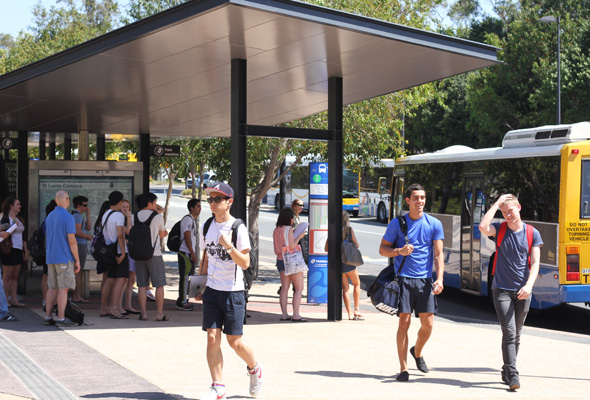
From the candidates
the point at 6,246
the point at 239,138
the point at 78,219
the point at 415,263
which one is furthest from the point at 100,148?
the point at 415,263

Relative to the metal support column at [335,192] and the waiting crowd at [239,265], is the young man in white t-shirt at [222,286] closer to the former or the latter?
the waiting crowd at [239,265]

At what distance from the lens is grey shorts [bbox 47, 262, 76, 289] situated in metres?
9.86

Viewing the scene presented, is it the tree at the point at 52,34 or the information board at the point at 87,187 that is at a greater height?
the tree at the point at 52,34

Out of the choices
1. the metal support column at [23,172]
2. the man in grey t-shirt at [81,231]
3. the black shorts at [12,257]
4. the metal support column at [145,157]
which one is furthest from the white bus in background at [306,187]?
the black shorts at [12,257]

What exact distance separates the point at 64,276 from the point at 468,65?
18.5 feet

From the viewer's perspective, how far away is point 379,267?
2125cm

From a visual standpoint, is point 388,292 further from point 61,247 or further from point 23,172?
point 23,172

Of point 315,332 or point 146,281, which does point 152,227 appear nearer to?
point 146,281

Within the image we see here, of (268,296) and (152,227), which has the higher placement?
(152,227)

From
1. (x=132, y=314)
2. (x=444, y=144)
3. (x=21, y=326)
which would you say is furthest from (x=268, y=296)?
(x=444, y=144)

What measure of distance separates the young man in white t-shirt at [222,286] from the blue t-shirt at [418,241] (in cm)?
168

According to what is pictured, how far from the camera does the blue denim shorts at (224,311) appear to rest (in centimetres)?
632

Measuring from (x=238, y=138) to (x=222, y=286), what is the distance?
3.94 m

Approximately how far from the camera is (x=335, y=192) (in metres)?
11.1
